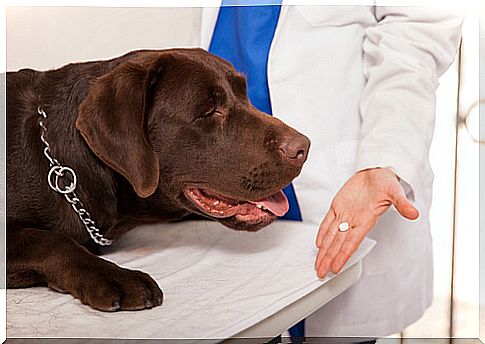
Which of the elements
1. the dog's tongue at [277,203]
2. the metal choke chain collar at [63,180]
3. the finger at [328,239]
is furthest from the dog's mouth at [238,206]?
the metal choke chain collar at [63,180]

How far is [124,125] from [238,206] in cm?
29

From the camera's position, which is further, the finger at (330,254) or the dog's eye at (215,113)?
the finger at (330,254)

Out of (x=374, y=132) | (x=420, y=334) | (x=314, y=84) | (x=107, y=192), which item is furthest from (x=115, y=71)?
(x=420, y=334)

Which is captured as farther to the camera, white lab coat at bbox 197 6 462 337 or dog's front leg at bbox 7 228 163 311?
white lab coat at bbox 197 6 462 337

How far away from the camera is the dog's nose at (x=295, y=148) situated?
5.84 ft

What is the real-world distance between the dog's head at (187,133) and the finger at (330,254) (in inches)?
6.8

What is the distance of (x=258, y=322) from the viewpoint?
5.98 ft

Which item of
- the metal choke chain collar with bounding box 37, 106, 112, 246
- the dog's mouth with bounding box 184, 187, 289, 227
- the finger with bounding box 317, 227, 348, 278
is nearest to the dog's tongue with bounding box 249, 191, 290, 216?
the dog's mouth with bounding box 184, 187, 289, 227

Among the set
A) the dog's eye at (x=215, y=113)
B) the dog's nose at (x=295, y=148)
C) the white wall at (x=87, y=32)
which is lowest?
the dog's nose at (x=295, y=148)

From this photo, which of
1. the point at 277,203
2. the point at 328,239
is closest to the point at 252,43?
the point at 277,203

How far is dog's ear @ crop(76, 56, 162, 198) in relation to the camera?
172 centimetres

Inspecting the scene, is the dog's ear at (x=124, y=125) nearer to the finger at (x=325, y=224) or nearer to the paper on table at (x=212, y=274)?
the paper on table at (x=212, y=274)

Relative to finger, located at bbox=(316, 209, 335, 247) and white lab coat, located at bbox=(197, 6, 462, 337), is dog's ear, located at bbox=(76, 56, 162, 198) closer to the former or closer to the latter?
white lab coat, located at bbox=(197, 6, 462, 337)

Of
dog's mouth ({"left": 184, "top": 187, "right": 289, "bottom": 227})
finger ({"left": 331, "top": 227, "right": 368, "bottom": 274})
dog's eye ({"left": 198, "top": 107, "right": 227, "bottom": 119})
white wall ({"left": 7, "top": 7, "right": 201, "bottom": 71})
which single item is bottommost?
finger ({"left": 331, "top": 227, "right": 368, "bottom": 274})
